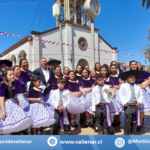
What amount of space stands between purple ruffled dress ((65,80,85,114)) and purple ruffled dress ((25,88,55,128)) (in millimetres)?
774

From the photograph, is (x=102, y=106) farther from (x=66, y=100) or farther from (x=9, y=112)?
(x=9, y=112)

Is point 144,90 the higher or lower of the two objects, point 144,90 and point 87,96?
the higher

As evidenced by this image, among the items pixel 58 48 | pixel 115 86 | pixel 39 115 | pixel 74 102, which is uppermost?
pixel 58 48

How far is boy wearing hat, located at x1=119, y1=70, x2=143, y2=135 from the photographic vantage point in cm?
335

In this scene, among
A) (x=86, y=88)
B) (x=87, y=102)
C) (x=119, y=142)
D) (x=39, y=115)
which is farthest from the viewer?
(x=86, y=88)

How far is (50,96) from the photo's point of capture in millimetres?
3867

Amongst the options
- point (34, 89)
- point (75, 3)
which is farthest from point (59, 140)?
point (75, 3)

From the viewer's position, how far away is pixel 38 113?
3129 millimetres

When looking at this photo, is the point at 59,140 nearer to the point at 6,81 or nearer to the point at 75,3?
the point at 6,81

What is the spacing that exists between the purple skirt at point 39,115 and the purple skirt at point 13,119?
31 cm

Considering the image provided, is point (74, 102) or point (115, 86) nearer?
point (74, 102)

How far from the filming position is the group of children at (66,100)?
2736 millimetres

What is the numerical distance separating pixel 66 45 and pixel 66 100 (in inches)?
529

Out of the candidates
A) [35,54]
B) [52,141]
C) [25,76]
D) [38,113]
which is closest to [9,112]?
[38,113]
